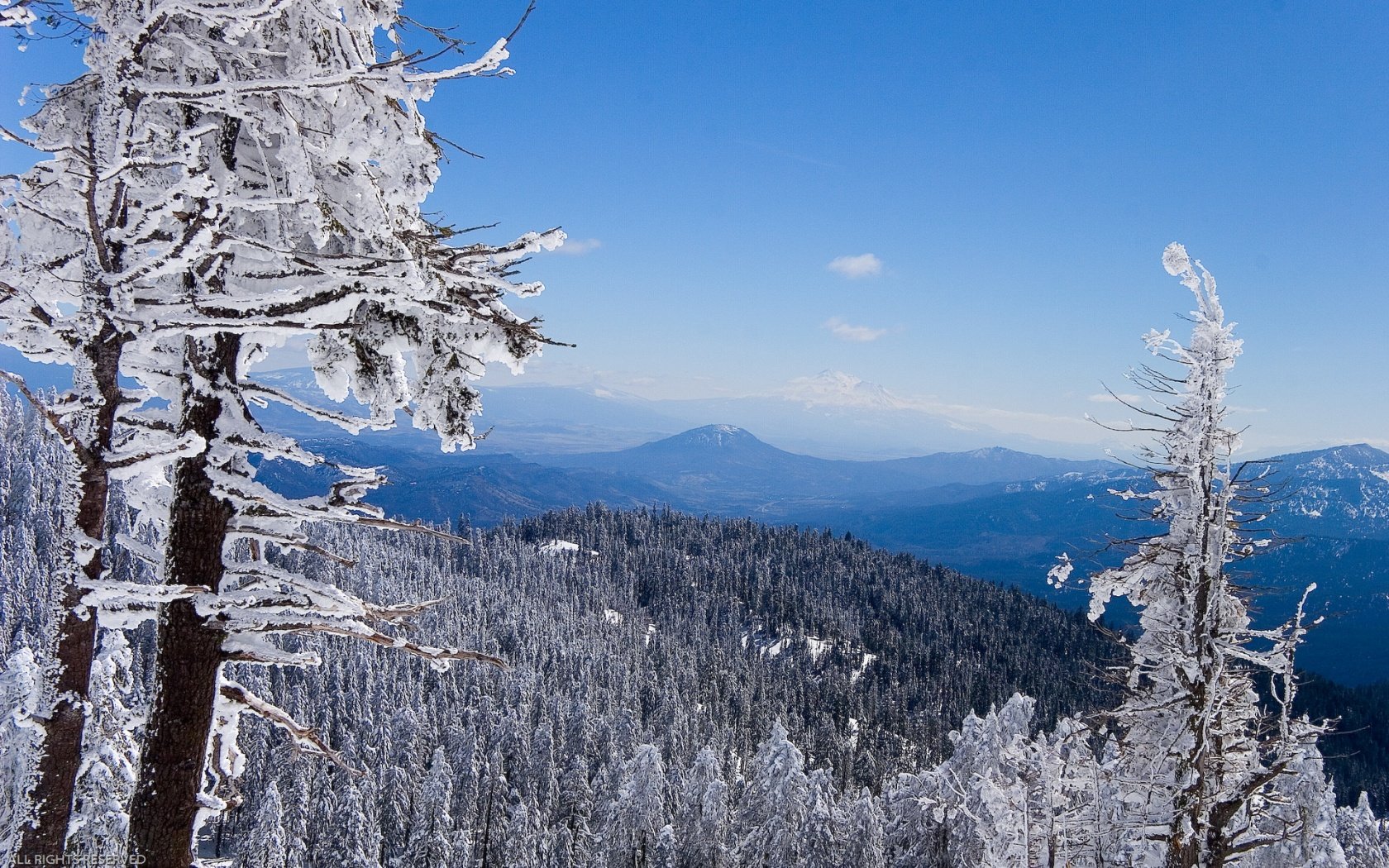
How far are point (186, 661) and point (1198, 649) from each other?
1054cm

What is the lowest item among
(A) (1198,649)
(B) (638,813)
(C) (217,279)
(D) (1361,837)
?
(B) (638,813)

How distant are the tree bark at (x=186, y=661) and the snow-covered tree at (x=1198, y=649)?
977cm

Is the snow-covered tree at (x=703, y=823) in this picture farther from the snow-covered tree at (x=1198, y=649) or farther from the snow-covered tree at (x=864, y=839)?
the snow-covered tree at (x=1198, y=649)

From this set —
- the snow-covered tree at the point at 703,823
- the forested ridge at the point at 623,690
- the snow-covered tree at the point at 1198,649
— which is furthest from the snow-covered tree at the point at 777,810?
the snow-covered tree at the point at 1198,649

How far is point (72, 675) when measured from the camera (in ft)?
13.2

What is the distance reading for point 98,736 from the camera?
5.18 meters

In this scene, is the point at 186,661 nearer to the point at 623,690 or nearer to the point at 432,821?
the point at 432,821

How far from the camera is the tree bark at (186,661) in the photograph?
3.79 metres

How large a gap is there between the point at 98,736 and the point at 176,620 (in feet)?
8.18

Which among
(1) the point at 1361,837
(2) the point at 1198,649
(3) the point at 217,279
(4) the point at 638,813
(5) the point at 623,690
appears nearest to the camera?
(3) the point at 217,279

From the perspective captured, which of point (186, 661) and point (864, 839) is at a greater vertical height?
point (186, 661)

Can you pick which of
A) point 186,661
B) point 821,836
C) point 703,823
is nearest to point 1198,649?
point 186,661

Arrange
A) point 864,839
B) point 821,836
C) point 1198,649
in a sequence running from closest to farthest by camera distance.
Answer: point 1198,649
point 864,839
point 821,836

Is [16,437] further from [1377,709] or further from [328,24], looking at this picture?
[1377,709]
